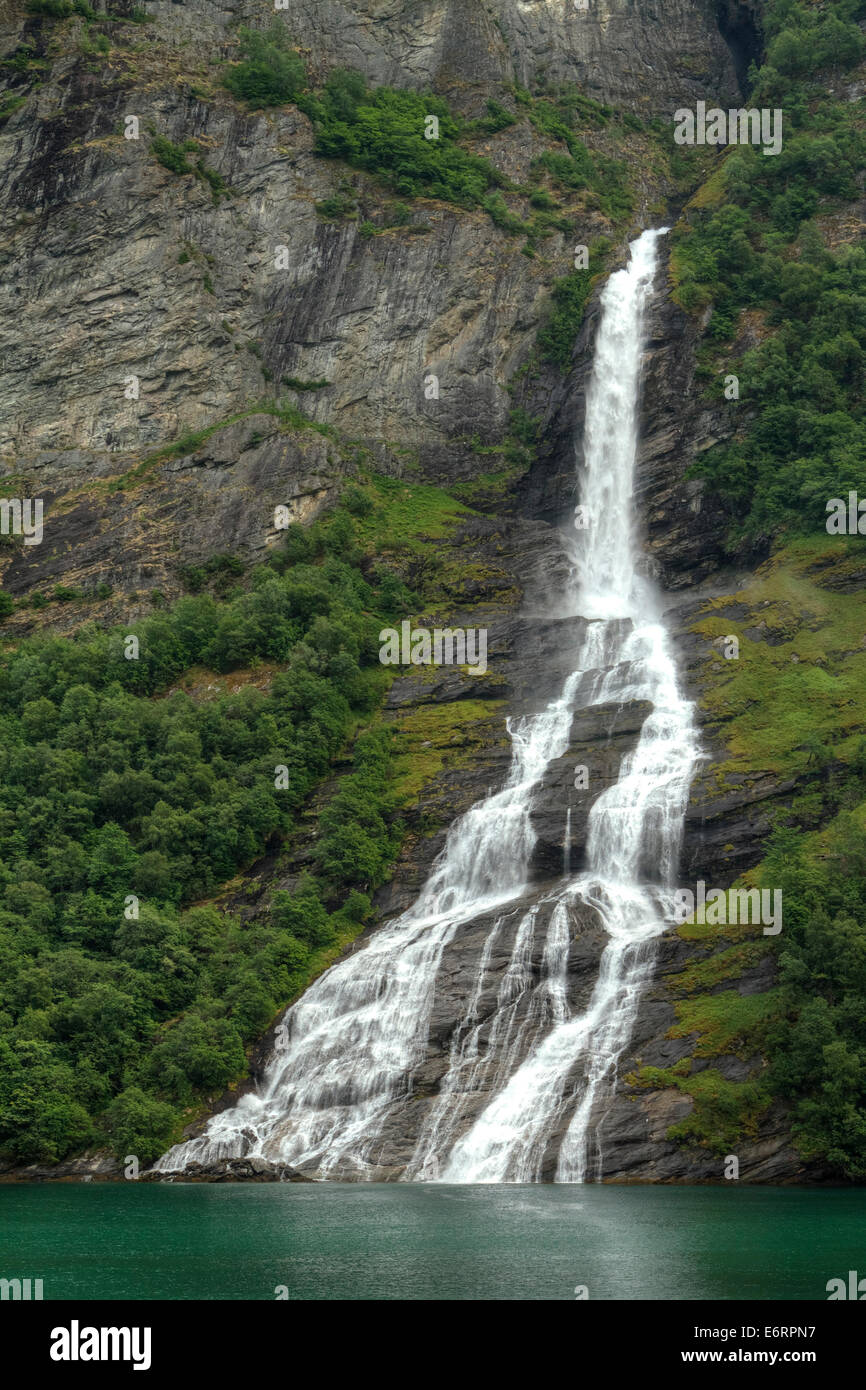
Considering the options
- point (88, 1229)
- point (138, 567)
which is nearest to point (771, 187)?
point (138, 567)

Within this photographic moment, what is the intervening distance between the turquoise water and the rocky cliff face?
33.7m

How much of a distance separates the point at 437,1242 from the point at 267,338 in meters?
72.1

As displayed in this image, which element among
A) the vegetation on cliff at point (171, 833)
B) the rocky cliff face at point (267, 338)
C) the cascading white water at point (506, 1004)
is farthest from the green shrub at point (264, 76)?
the cascading white water at point (506, 1004)

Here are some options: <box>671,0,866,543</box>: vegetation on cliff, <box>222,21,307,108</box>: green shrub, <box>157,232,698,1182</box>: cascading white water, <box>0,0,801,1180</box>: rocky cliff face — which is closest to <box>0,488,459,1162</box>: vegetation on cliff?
<box>157,232,698,1182</box>: cascading white water

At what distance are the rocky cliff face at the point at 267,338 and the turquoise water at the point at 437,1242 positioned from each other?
1327 inches

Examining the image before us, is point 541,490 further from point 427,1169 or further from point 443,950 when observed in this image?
point 427,1169

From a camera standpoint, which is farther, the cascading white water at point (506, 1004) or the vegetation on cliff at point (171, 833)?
the vegetation on cliff at point (171, 833)

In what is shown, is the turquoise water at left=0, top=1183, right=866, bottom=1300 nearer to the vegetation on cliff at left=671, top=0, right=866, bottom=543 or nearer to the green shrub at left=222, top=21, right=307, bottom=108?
the vegetation on cliff at left=671, top=0, right=866, bottom=543

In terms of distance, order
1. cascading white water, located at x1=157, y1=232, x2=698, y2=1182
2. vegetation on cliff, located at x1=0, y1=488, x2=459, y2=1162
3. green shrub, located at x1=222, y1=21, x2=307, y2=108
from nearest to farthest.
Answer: cascading white water, located at x1=157, y1=232, x2=698, y2=1182, vegetation on cliff, located at x1=0, y1=488, x2=459, y2=1162, green shrub, located at x1=222, y1=21, x2=307, y2=108

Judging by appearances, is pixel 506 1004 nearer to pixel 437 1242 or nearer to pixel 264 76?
pixel 437 1242

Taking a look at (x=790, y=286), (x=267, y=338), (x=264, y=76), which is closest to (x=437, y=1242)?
(x=790, y=286)

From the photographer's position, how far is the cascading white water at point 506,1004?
45.1m

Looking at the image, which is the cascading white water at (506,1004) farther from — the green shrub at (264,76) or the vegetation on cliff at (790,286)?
the green shrub at (264,76)

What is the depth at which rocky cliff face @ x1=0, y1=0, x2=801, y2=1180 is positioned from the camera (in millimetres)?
80062
